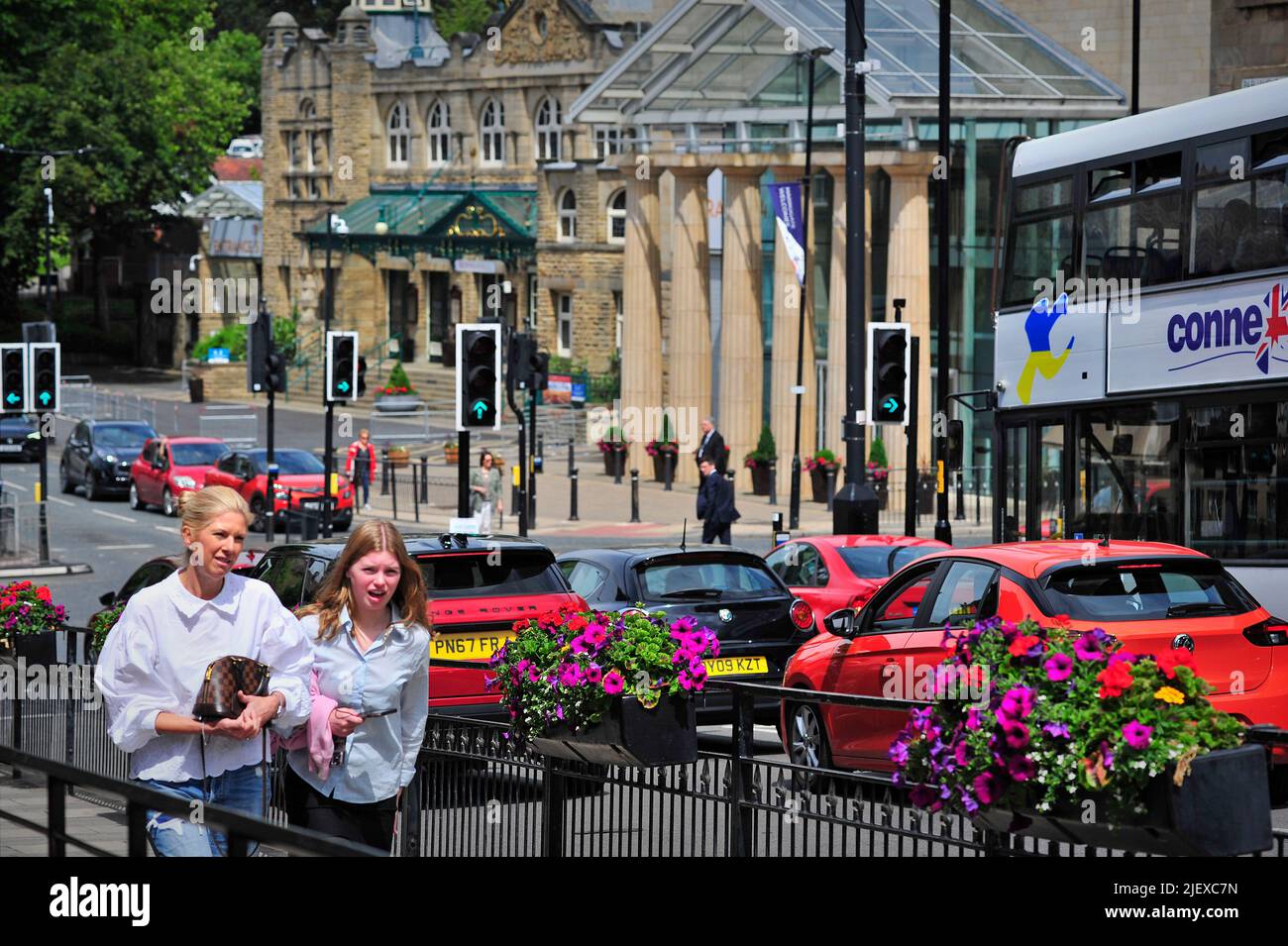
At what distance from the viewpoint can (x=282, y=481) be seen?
41.5 meters

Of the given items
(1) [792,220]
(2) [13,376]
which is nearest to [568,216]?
(1) [792,220]

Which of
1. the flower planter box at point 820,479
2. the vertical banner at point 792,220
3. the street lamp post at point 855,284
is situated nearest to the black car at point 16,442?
the flower planter box at point 820,479

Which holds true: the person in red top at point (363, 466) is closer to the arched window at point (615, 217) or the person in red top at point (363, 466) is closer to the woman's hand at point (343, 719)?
the arched window at point (615, 217)

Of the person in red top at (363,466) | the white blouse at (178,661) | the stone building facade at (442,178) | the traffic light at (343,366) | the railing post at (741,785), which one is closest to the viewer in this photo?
the white blouse at (178,661)

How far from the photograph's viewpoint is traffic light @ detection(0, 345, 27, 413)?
34.4 metres

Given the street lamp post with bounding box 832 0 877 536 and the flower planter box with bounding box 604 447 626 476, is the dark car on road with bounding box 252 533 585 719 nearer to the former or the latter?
the street lamp post with bounding box 832 0 877 536

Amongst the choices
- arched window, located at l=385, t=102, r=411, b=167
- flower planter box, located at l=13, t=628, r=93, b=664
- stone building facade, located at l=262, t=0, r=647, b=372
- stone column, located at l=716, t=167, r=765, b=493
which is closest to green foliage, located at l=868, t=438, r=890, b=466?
stone column, located at l=716, t=167, r=765, b=493

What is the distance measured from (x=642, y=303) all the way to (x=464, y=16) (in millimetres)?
62744

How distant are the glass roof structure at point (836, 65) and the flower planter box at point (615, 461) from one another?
25.5 feet

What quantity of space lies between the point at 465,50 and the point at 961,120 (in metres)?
33.9

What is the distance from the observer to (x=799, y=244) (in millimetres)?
43312

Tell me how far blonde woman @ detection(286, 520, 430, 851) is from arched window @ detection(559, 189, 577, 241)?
62.9m

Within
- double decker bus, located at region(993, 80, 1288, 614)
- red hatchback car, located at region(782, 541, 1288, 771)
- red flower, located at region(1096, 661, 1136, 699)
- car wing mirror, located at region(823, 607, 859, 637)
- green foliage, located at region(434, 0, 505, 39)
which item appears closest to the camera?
red flower, located at region(1096, 661, 1136, 699)

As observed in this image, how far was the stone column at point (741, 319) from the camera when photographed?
4628 centimetres
